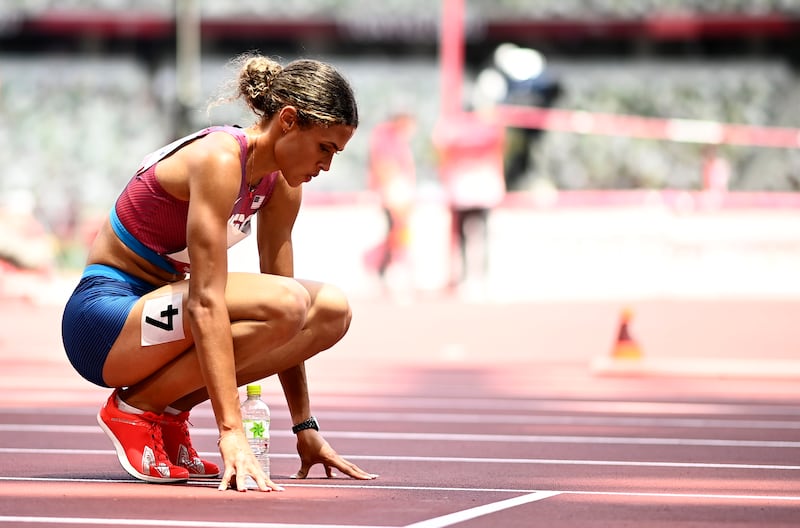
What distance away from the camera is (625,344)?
11750 millimetres

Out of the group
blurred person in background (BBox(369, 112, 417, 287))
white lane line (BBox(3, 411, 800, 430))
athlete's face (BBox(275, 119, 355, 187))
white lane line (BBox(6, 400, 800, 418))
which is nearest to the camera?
athlete's face (BBox(275, 119, 355, 187))

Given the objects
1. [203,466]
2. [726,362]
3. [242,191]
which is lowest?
[726,362]

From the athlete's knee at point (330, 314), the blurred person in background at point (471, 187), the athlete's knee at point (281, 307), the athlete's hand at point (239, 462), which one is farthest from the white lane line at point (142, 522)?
the blurred person in background at point (471, 187)

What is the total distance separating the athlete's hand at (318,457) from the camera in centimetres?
555

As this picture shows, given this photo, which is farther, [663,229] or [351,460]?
[663,229]

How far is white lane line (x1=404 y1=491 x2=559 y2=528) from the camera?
14.4 feet

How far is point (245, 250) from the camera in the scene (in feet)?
55.9

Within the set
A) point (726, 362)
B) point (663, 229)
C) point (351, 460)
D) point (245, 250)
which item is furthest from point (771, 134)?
point (351, 460)

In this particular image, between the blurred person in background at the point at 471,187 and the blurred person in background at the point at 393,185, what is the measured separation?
0.54m

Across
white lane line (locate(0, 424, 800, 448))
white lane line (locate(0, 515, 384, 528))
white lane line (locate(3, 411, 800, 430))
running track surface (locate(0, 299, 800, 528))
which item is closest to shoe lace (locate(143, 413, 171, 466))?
running track surface (locate(0, 299, 800, 528))

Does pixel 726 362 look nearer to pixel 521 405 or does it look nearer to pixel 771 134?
pixel 521 405

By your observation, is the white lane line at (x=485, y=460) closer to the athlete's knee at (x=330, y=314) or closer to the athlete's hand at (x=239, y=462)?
the athlete's knee at (x=330, y=314)

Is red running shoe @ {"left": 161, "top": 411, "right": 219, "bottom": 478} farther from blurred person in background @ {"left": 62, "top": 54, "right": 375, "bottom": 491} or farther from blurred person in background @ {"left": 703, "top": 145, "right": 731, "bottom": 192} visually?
blurred person in background @ {"left": 703, "top": 145, "right": 731, "bottom": 192}

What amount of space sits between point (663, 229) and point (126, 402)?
11978 millimetres
